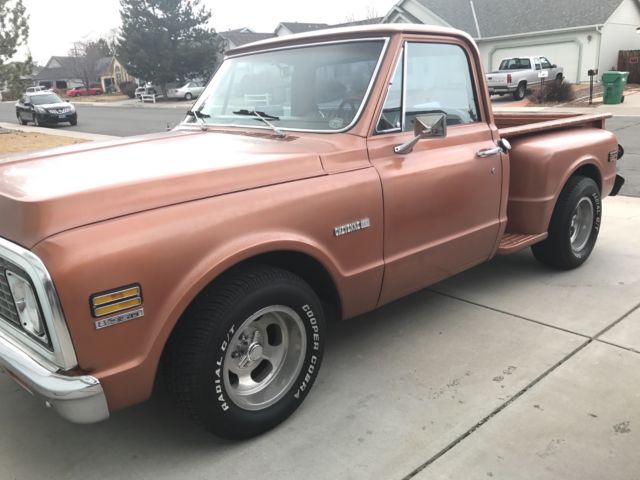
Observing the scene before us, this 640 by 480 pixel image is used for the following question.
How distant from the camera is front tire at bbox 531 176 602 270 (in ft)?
14.6

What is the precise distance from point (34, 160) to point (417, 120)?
80.2 inches

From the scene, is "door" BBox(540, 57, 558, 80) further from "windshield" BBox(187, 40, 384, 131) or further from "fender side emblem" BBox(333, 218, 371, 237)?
"fender side emblem" BBox(333, 218, 371, 237)

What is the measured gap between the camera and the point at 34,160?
117 inches

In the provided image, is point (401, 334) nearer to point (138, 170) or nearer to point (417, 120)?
point (417, 120)

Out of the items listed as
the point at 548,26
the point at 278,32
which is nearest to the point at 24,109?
the point at 548,26

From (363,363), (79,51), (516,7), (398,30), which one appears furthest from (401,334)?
(79,51)

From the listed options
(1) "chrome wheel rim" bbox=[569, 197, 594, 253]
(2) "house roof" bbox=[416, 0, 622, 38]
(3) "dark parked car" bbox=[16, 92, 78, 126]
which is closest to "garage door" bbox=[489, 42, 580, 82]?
(2) "house roof" bbox=[416, 0, 622, 38]

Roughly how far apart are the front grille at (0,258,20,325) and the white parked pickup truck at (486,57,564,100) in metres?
23.3

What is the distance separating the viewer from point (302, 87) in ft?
11.2

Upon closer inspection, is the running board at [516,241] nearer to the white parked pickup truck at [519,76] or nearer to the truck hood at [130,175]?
the truck hood at [130,175]

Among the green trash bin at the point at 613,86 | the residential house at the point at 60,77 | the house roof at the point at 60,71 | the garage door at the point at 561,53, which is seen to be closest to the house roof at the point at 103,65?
the house roof at the point at 60,71

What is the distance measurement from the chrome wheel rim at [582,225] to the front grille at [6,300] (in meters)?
4.11

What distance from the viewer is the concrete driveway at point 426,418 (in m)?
2.53

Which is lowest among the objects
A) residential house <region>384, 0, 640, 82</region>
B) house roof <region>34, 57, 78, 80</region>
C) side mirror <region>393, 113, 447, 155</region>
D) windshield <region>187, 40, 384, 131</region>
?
side mirror <region>393, 113, 447, 155</region>
